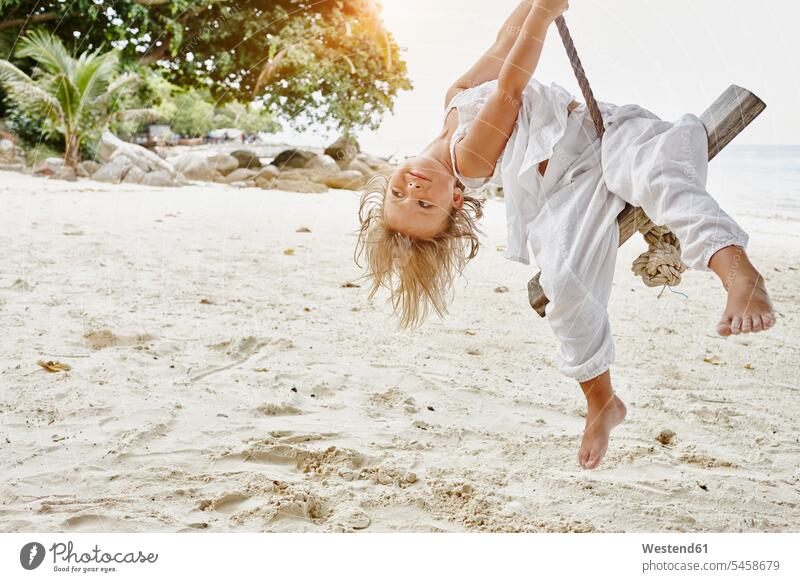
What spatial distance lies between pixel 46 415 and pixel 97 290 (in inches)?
30.0

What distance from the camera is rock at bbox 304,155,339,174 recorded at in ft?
5.99

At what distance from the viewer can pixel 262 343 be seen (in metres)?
1.79

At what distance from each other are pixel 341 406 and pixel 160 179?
260cm

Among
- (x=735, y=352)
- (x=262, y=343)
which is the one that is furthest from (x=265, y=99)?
(x=735, y=352)

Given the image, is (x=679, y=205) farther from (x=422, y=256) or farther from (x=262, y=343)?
(x=262, y=343)

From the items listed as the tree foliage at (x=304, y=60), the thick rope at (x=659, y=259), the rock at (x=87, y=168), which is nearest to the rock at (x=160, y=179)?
the rock at (x=87, y=168)

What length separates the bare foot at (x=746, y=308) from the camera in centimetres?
82

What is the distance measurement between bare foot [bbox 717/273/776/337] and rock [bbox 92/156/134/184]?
382 cm

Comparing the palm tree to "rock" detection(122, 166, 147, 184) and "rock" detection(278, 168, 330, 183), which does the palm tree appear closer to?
"rock" detection(122, 166, 147, 184)

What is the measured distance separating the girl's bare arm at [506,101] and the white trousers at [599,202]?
2.9 inches

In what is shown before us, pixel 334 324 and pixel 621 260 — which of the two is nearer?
pixel 334 324

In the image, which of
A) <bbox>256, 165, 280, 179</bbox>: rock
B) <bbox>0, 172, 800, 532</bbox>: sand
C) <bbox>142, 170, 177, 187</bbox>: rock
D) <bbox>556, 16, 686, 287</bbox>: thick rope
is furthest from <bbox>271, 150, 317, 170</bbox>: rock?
<bbox>142, 170, 177, 187</bbox>: rock

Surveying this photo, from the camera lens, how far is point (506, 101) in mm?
967

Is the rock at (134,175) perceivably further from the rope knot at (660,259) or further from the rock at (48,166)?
the rope knot at (660,259)
